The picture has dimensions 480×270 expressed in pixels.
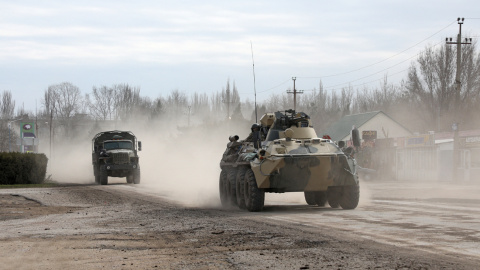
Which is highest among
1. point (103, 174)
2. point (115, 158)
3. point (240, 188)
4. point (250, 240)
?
point (115, 158)

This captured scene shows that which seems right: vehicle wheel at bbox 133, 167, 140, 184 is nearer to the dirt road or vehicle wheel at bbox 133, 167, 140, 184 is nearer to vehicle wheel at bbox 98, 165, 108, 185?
vehicle wheel at bbox 98, 165, 108, 185

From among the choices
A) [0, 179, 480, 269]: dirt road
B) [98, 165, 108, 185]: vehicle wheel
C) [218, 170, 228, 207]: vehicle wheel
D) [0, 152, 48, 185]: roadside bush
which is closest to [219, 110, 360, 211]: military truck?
[0, 179, 480, 269]: dirt road

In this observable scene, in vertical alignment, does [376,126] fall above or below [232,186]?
above

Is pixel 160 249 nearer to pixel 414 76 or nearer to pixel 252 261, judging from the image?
pixel 252 261

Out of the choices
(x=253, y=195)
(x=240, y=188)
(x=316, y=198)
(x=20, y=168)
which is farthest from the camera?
(x=20, y=168)

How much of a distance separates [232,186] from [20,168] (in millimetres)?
26515

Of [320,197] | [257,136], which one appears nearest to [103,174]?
[257,136]

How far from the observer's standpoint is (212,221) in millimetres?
14727

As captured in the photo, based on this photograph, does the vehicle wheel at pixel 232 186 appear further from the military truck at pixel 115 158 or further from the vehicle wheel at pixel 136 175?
the vehicle wheel at pixel 136 175

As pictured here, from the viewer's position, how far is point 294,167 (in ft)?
56.2

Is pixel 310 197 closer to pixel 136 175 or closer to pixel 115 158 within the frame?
pixel 115 158

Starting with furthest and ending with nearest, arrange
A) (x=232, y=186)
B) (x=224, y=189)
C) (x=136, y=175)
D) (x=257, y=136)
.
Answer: (x=136, y=175), (x=224, y=189), (x=232, y=186), (x=257, y=136)

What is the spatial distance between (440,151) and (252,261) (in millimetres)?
46262

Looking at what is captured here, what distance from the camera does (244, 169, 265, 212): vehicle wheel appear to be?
56.6ft
